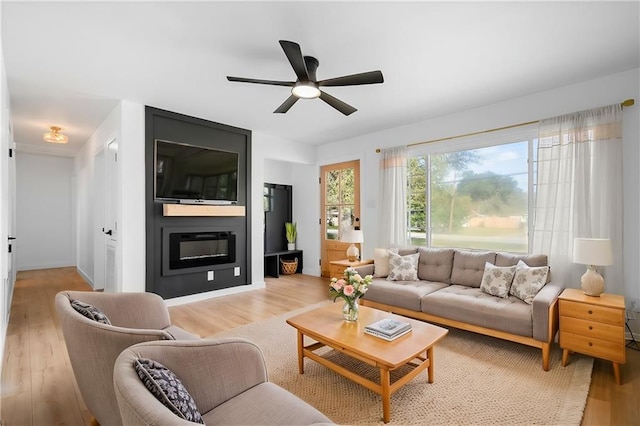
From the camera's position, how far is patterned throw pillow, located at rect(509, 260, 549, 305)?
2.93m

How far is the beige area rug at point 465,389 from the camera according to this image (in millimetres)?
1945

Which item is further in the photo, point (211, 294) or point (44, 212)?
point (44, 212)

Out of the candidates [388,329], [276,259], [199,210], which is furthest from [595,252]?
[276,259]

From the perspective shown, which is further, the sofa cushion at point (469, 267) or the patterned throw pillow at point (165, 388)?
the sofa cushion at point (469, 267)

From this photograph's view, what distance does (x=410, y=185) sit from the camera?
4.82 meters

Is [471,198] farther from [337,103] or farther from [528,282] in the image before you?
[337,103]


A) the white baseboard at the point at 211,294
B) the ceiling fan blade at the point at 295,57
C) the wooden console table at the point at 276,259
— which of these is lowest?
the white baseboard at the point at 211,294

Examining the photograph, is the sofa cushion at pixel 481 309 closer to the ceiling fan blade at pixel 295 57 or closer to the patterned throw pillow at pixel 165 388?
the ceiling fan blade at pixel 295 57

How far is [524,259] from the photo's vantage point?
3.31 metres

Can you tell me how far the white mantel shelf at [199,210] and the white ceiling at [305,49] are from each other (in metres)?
1.33

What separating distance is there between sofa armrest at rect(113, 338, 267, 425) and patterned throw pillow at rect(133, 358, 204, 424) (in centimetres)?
3

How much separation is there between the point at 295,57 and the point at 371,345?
2106 millimetres

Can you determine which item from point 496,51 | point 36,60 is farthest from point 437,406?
point 36,60

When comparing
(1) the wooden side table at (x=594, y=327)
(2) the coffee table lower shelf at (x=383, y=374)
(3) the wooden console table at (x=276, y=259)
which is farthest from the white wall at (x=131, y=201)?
(1) the wooden side table at (x=594, y=327)
